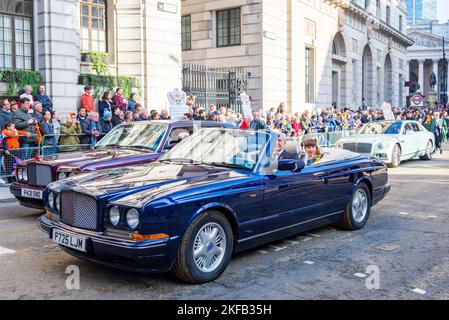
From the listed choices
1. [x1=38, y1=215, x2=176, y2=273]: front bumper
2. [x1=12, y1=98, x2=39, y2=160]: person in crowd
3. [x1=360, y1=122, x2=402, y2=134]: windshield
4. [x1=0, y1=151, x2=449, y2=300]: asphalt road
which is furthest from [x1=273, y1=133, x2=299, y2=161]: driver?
[x1=360, y1=122, x2=402, y2=134]: windshield

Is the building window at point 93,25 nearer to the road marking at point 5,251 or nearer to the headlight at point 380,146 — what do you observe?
the headlight at point 380,146

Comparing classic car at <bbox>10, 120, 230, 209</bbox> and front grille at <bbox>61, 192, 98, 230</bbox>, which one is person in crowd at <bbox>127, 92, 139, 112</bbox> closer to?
classic car at <bbox>10, 120, 230, 209</bbox>

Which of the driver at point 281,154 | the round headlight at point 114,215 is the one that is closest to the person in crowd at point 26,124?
the driver at point 281,154

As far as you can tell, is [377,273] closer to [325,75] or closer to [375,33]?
[325,75]

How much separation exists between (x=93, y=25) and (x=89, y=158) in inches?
489

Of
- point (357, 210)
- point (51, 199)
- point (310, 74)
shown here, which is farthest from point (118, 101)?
point (310, 74)

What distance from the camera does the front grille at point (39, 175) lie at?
27.7 ft

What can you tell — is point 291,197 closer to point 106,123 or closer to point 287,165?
point 287,165

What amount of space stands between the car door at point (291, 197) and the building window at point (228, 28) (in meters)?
20.7

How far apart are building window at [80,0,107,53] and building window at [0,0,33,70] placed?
2.46m

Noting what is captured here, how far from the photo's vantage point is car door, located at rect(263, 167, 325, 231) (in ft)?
20.0

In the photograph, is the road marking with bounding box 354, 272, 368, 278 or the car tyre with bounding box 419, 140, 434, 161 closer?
the road marking with bounding box 354, 272, 368, 278

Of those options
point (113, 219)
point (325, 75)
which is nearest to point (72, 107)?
point (113, 219)
